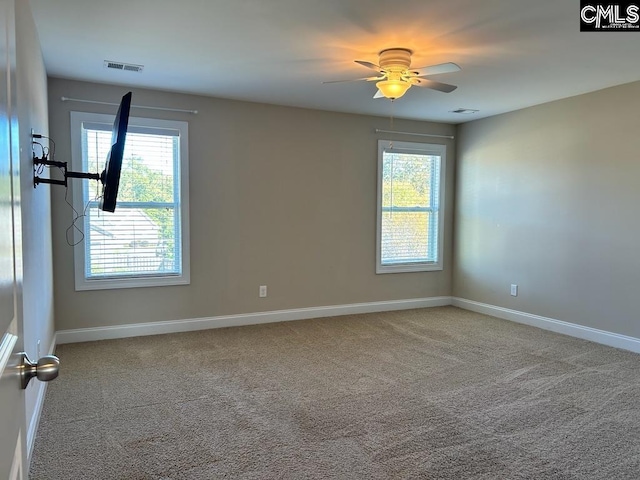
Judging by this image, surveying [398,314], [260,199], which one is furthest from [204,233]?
[398,314]

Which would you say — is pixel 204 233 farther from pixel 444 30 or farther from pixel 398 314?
pixel 444 30

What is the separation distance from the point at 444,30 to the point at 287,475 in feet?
9.28

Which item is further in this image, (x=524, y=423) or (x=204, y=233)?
(x=204, y=233)

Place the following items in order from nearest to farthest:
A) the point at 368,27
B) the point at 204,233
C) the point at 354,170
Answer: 1. the point at 368,27
2. the point at 204,233
3. the point at 354,170

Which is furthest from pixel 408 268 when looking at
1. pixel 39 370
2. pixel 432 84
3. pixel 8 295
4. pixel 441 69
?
pixel 8 295

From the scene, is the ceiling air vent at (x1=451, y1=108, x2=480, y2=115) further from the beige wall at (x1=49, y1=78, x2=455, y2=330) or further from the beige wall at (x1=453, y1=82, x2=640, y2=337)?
the beige wall at (x1=49, y1=78, x2=455, y2=330)

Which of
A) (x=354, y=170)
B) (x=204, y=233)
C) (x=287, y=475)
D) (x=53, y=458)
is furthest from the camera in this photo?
(x=354, y=170)

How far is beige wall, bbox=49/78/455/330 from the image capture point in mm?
4289

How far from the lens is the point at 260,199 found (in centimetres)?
498

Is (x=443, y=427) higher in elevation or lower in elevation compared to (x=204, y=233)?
lower

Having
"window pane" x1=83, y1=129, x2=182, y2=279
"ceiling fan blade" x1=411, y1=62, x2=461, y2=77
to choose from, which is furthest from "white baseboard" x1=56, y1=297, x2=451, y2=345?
"ceiling fan blade" x1=411, y1=62, x2=461, y2=77

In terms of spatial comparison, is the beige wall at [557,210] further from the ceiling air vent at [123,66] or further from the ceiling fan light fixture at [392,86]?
the ceiling air vent at [123,66]

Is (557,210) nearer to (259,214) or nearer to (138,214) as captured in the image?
(259,214)

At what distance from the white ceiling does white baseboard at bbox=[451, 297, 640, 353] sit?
7.88ft
